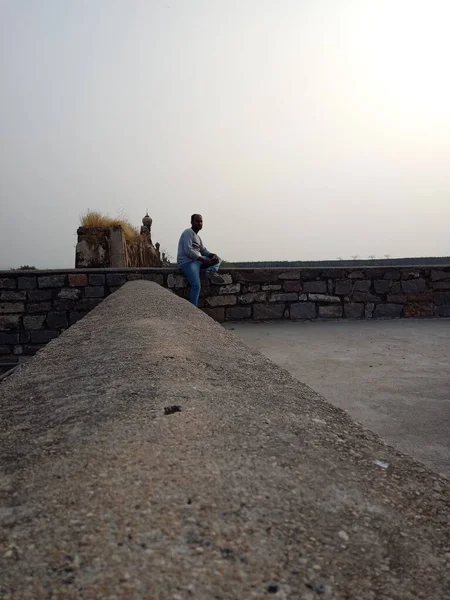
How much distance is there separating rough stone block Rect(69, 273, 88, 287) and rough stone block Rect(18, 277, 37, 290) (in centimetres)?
51

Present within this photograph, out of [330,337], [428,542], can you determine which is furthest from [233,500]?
[330,337]

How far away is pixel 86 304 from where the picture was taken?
670cm

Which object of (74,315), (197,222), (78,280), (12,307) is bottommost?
(74,315)

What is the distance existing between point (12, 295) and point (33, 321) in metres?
0.47

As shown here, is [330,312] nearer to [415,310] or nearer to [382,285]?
[382,285]

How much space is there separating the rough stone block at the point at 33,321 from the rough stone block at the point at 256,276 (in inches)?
116

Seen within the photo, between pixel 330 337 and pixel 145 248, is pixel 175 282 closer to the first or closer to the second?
pixel 330 337

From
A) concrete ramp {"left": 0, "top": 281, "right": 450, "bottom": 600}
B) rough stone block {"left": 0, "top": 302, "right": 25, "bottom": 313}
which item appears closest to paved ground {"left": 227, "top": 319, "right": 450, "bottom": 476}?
concrete ramp {"left": 0, "top": 281, "right": 450, "bottom": 600}

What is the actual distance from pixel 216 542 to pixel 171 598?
0.39ft

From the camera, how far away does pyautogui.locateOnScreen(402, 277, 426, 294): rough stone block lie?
716 centimetres

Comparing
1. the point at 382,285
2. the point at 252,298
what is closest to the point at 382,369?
the point at 252,298

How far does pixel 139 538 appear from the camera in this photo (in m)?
0.67

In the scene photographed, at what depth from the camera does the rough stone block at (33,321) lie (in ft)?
21.5

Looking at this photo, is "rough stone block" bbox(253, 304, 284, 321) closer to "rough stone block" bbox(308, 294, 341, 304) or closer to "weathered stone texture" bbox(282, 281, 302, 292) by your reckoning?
"weathered stone texture" bbox(282, 281, 302, 292)
